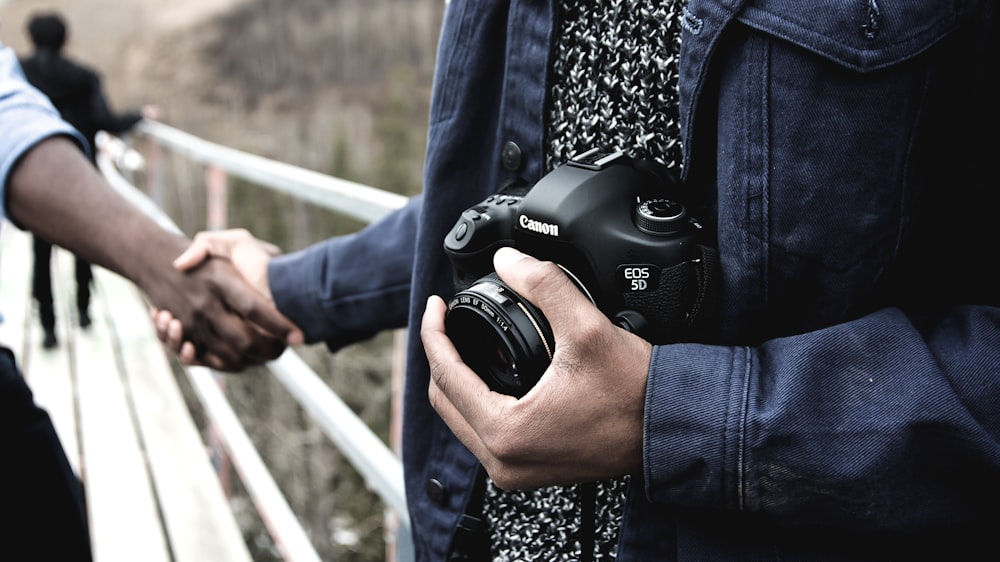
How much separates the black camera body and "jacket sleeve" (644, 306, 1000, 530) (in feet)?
0.22

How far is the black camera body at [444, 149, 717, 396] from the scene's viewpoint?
0.69 metres

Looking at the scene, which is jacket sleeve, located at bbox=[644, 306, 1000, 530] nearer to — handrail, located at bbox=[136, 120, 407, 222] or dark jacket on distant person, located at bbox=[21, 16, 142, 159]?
handrail, located at bbox=[136, 120, 407, 222]

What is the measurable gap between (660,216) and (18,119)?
40.4 inches

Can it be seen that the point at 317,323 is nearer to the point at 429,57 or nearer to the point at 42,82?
the point at 42,82

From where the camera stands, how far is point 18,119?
1.24 meters

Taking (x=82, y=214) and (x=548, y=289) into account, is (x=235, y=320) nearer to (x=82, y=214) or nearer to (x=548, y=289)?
(x=82, y=214)

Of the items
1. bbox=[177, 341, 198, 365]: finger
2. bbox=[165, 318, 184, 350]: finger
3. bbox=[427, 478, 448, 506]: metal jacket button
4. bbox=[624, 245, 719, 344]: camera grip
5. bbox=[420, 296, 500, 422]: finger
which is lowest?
bbox=[177, 341, 198, 365]: finger

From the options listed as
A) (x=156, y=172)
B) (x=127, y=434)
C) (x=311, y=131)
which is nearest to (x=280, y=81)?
(x=311, y=131)

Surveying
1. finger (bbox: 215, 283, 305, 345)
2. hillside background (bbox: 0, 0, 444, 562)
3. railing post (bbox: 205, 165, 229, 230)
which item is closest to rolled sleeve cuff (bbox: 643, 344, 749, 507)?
finger (bbox: 215, 283, 305, 345)

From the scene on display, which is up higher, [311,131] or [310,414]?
[310,414]

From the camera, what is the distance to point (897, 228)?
2.11 ft

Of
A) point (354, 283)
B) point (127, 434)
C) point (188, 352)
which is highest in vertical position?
point (354, 283)

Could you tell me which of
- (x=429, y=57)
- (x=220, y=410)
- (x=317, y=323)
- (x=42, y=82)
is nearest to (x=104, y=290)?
(x=42, y=82)

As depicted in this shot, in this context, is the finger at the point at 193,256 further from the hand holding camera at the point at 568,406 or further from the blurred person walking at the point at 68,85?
the blurred person walking at the point at 68,85
